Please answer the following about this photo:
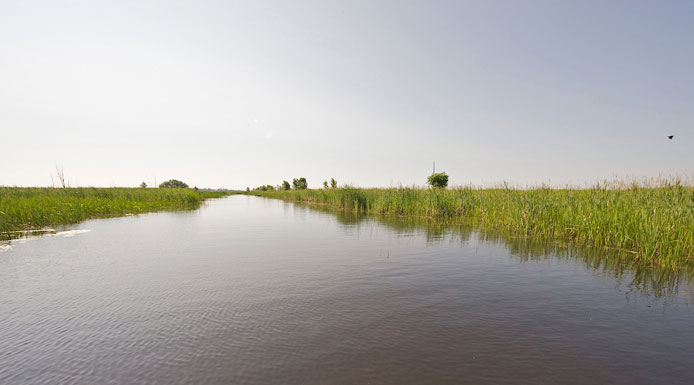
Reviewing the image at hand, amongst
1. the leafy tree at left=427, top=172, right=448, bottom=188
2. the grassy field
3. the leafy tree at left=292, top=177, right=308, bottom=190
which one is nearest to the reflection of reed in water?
the grassy field

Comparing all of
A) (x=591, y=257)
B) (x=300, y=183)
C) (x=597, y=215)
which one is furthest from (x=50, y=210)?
(x=300, y=183)

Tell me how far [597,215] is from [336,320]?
11668 millimetres

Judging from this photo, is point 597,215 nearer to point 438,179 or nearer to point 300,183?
point 438,179

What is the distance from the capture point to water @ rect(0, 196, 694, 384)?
332 cm

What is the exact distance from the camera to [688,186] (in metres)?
11.7

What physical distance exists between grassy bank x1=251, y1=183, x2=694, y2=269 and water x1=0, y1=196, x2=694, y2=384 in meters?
1.85

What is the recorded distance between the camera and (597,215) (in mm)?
10609

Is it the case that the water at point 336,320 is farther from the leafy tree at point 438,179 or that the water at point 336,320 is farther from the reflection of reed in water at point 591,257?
the leafy tree at point 438,179

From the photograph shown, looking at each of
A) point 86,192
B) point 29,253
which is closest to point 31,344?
point 29,253

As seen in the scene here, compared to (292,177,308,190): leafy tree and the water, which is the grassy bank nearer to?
the water

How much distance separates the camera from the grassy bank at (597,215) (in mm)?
8273

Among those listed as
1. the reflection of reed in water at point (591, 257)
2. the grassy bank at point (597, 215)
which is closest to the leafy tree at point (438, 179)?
the grassy bank at point (597, 215)

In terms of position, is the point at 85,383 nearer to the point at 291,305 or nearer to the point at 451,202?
the point at 291,305

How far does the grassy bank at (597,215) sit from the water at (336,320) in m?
1.85
